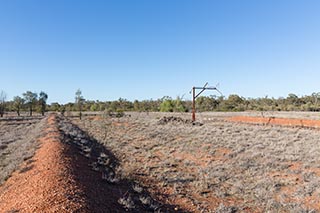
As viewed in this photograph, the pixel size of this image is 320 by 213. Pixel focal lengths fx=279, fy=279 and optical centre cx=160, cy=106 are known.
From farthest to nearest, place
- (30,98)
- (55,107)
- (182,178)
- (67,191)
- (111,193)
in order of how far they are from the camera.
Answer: (55,107) → (30,98) → (182,178) → (111,193) → (67,191)

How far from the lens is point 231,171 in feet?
40.8

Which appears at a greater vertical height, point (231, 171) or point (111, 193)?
point (111, 193)

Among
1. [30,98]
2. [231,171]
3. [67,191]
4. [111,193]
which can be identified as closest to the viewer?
[67,191]

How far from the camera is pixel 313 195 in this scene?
9.39m

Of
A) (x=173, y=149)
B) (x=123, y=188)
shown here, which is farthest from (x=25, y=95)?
(x=123, y=188)

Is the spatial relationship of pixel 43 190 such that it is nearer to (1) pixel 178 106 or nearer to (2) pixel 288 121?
(2) pixel 288 121

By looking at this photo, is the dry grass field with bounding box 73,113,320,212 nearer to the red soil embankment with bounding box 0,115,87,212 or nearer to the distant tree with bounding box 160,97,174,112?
the red soil embankment with bounding box 0,115,87,212

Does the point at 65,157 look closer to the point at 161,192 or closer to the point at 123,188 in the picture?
the point at 123,188

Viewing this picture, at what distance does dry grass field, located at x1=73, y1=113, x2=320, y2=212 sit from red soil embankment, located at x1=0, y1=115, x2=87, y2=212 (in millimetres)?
2916

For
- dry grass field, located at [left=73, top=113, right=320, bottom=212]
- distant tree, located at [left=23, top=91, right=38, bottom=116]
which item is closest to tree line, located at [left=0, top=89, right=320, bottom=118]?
distant tree, located at [left=23, top=91, right=38, bottom=116]

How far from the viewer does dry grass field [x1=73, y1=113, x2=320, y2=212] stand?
9.05m

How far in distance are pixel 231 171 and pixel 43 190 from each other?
799 centimetres

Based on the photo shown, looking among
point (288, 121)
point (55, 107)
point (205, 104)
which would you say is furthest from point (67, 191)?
point (55, 107)

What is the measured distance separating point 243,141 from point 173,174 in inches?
344
